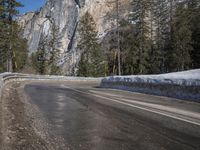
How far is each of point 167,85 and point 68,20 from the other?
11069 cm

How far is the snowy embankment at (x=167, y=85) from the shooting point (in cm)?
1329

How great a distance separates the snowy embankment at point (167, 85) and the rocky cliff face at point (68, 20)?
243 feet

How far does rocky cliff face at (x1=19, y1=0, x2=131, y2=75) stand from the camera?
103 meters

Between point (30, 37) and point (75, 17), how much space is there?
34764mm

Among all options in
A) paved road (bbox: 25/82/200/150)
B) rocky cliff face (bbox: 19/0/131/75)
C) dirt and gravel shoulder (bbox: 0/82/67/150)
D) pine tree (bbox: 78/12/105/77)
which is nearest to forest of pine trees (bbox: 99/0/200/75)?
pine tree (bbox: 78/12/105/77)

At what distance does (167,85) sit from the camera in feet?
50.4

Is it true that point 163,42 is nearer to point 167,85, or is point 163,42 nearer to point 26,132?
point 167,85

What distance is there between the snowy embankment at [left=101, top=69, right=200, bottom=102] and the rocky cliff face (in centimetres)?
7395

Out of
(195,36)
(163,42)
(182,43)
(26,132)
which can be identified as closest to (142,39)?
(163,42)

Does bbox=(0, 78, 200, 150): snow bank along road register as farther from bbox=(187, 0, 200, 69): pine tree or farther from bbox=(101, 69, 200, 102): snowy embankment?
bbox=(187, 0, 200, 69): pine tree

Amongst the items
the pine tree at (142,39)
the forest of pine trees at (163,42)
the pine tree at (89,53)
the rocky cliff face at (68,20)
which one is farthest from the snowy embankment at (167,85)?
the rocky cliff face at (68,20)

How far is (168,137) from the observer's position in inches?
244

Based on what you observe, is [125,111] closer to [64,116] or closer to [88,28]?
[64,116]

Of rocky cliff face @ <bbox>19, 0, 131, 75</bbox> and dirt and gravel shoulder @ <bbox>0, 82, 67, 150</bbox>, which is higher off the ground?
rocky cliff face @ <bbox>19, 0, 131, 75</bbox>
